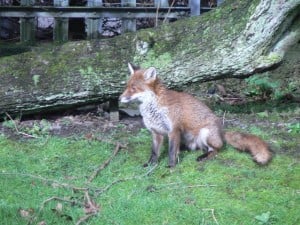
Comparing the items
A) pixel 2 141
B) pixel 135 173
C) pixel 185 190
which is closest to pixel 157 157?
pixel 135 173

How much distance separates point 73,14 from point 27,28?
767mm

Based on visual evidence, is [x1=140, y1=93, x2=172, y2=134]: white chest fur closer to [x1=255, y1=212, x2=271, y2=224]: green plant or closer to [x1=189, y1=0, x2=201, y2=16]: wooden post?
[x1=255, y1=212, x2=271, y2=224]: green plant

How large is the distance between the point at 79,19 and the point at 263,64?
4360 millimetres

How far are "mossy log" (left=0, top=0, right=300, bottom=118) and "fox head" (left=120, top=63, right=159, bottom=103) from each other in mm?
1011

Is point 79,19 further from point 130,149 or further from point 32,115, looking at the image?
point 130,149

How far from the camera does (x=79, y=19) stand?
1080 centimetres

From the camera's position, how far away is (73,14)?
10.1m

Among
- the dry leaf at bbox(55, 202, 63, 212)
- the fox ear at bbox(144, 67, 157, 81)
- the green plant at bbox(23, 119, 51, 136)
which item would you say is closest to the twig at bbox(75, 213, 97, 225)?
the dry leaf at bbox(55, 202, 63, 212)

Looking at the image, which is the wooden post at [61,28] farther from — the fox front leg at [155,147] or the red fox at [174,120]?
the fox front leg at [155,147]

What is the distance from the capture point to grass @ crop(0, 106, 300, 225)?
17.2ft

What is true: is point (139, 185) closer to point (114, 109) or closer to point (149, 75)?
point (149, 75)

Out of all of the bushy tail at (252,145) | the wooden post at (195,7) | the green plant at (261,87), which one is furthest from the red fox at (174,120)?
the wooden post at (195,7)

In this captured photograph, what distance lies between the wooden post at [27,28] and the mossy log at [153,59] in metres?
2.57

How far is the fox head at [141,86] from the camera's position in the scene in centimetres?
647
